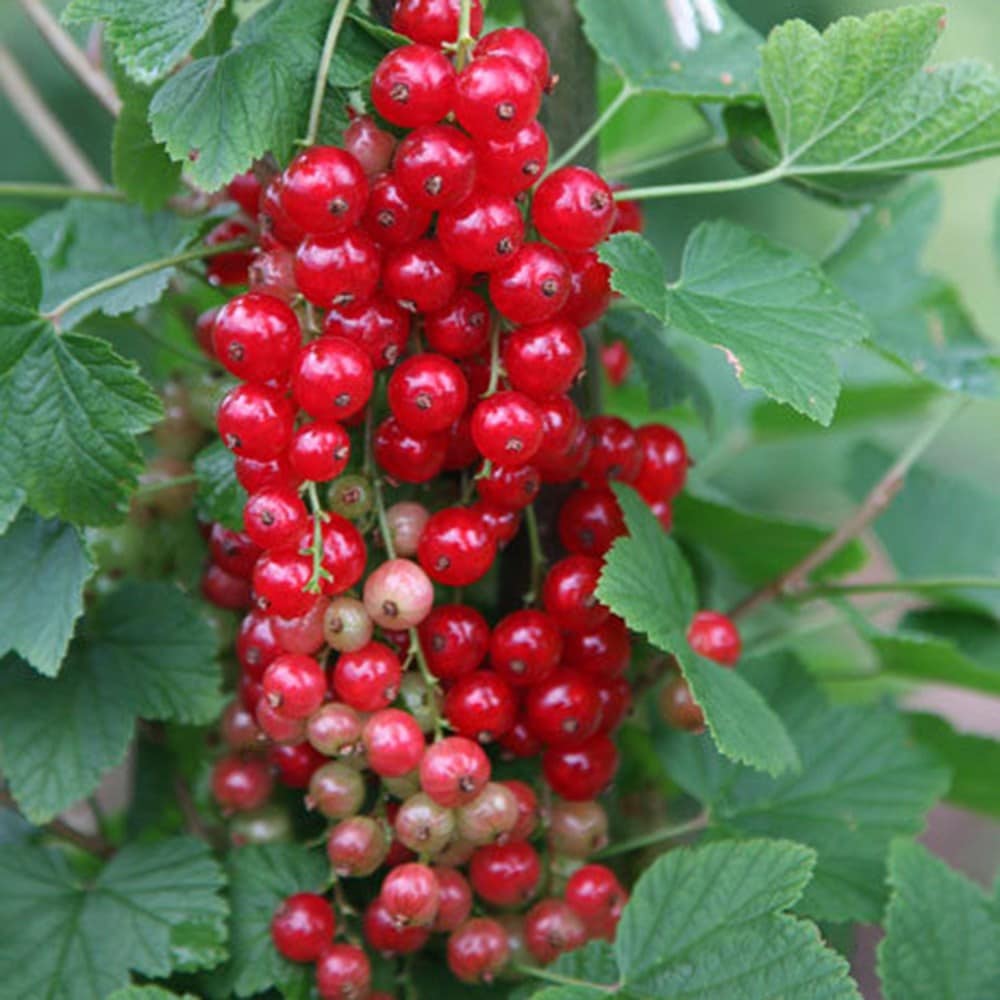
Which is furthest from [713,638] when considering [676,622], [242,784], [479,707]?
[242,784]

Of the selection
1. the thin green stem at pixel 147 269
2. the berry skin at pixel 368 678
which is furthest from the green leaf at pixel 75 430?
the berry skin at pixel 368 678

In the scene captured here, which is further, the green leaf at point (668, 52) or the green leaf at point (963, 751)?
the green leaf at point (963, 751)

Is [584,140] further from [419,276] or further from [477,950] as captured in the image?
[477,950]

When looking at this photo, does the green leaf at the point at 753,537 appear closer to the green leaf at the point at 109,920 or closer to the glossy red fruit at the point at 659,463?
the glossy red fruit at the point at 659,463

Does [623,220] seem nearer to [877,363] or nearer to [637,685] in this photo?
[637,685]

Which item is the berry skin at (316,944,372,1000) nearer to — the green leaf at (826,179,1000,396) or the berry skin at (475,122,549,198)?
the berry skin at (475,122,549,198)

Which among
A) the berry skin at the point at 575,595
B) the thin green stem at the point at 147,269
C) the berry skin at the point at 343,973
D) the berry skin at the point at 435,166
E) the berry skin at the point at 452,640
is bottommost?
the berry skin at the point at 343,973

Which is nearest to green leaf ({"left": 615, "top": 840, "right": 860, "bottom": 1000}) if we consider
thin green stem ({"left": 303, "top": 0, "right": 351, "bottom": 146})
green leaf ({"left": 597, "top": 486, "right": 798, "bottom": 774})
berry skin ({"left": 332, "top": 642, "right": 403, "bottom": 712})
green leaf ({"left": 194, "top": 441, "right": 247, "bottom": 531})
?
green leaf ({"left": 597, "top": 486, "right": 798, "bottom": 774})
